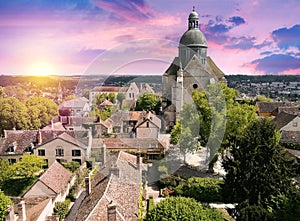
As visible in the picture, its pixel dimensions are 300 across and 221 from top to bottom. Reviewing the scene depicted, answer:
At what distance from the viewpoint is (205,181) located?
2202cm

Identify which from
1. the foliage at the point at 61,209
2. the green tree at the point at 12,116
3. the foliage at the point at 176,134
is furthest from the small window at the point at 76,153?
the green tree at the point at 12,116

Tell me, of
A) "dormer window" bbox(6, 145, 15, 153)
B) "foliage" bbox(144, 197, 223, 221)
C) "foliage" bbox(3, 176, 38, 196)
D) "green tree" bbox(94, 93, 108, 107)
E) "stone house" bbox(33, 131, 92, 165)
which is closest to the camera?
"foliage" bbox(144, 197, 223, 221)

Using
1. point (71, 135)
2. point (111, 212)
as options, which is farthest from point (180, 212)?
point (71, 135)

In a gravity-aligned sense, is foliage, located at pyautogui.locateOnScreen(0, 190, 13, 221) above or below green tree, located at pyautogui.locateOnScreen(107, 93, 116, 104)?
below

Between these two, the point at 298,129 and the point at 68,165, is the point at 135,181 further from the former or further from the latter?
the point at 298,129

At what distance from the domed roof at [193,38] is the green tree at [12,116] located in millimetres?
25769

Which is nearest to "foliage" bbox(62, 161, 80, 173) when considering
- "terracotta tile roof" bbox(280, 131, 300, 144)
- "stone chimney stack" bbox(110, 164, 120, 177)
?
"stone chimney stack" bbox(110, 164, 120, 177)

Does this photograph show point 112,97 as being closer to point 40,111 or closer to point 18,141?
point 18,141

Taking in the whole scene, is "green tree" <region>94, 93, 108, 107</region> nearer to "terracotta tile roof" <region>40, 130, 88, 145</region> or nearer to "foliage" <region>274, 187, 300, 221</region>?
"terracotta tile roof" <region>40, 130, 88, 145</region>

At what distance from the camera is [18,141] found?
1164 inches

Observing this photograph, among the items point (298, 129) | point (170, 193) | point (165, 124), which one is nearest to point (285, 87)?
point (298, 129)

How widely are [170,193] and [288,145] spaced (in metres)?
16.1

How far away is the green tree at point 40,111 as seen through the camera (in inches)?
1572

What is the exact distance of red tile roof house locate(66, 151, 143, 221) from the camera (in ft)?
41.5
